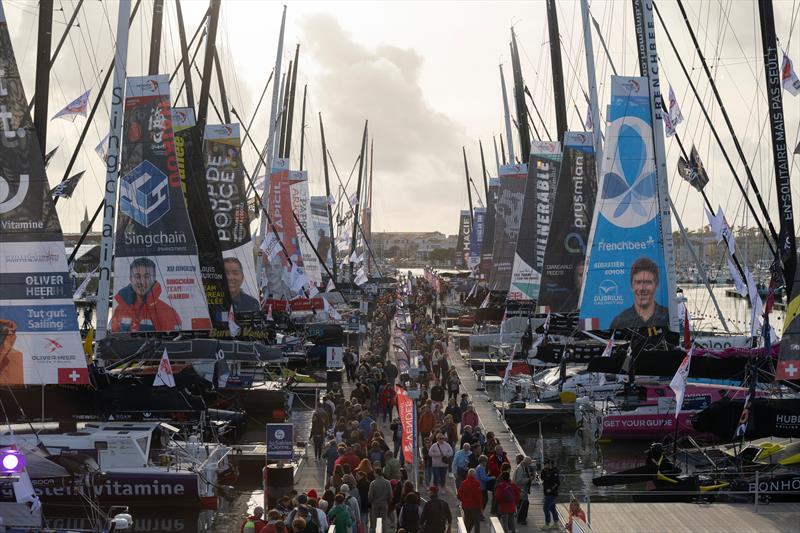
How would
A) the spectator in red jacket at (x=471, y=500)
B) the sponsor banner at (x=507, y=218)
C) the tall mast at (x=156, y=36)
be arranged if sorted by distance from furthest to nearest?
the sponsor banner at (x=507, y=218) < the tall mast at (x=156, y=36) < the spectator in red jacket at (x=471, y=500)

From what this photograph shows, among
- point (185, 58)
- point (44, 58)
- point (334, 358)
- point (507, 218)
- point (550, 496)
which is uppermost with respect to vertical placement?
point (185, 58)

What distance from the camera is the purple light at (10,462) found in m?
13.9

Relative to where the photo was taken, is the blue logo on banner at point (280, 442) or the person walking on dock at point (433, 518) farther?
the blue logo on banner at point (280, 442)

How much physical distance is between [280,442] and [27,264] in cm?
556

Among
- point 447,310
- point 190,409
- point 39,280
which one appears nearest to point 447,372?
point 190,409

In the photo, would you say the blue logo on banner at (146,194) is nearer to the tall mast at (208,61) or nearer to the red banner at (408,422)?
the tall mast at (208,61)

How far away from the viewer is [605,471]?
23203 mm

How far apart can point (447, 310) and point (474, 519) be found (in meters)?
47.6

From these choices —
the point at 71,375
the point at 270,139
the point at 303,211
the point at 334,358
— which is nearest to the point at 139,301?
the point at 334,358

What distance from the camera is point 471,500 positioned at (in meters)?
14.9

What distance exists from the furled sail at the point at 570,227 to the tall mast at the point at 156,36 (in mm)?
13386

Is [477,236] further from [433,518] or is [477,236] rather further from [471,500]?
[433,518]

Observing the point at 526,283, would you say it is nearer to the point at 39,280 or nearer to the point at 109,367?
the point at 109,367

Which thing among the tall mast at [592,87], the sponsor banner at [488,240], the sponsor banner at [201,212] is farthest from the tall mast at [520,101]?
the sponsor banner at [201,212]
